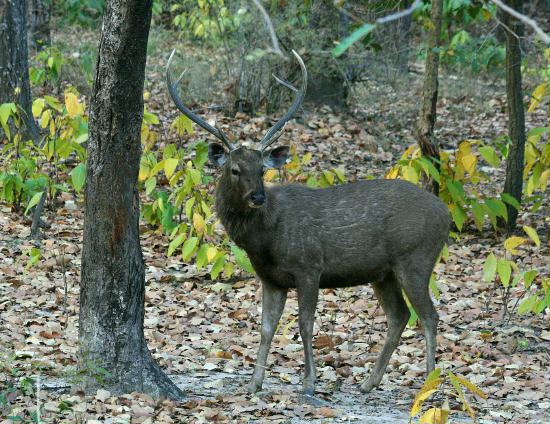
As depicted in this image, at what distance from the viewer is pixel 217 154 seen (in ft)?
24.4

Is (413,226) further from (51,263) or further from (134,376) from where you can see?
(51,263)

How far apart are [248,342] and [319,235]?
1543mm

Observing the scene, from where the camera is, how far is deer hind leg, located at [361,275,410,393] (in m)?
7.56

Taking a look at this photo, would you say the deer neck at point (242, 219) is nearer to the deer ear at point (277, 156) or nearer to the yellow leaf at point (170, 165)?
the deer ear at point (277, 156)

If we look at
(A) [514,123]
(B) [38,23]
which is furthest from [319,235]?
(B) [38,23]

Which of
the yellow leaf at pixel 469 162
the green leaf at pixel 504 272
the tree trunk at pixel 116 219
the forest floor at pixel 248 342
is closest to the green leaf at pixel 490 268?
the green leaf at pixel 504 272

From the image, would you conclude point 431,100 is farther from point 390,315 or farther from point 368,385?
point 368,385

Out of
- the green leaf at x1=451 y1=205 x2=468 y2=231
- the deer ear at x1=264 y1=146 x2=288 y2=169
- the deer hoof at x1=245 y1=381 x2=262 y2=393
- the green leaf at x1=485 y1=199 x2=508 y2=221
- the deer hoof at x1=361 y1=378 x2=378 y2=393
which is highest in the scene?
the deer ear at x1=264 y1=146 x2=288 y2=169

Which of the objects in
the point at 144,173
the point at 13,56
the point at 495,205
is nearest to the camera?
the point at 144,173

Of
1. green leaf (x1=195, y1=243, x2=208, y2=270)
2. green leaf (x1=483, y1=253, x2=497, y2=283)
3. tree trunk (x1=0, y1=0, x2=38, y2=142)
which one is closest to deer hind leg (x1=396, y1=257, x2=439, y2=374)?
green leaf (x1=483, y1=253, x2=497, y2=283)

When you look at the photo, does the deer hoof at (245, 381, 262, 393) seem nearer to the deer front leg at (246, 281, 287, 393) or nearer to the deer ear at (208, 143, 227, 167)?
the deer front leg at (246, 281, 287, 393)

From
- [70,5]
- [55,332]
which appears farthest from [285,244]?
[70,5]

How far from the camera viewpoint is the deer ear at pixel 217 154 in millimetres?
7398

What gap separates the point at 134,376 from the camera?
6332mm
